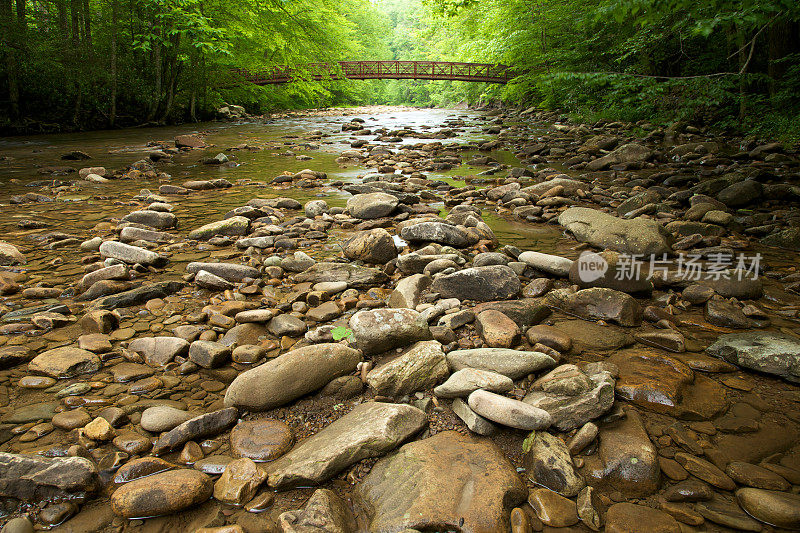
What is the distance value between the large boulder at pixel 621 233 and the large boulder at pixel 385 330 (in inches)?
98.3

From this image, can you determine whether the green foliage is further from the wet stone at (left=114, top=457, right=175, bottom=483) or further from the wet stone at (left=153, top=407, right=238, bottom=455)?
the wet stone at (left=114, top=457, right=175, bottom=483)

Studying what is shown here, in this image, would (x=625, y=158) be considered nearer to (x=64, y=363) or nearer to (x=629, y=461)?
(x=629, y=461)

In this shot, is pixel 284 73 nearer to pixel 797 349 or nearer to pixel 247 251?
pixel 247 251

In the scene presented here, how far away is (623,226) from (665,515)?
10.6ft

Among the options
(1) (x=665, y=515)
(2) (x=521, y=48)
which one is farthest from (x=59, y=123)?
(1) (x=665, y=515)

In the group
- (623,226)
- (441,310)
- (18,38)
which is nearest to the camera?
(441,310)

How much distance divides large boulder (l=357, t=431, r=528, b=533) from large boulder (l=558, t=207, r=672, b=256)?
115 inches

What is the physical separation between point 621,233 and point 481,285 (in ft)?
6.10

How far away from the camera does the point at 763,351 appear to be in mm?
2312

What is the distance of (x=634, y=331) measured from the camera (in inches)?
109

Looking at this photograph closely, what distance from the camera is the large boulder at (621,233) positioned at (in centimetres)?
394

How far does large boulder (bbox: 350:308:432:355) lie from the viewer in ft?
8.01

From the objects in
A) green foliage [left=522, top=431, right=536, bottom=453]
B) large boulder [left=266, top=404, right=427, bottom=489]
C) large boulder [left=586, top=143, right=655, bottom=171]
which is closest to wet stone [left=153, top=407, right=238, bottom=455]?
large boulder [left=266, top=404, right=427, bottom=489]

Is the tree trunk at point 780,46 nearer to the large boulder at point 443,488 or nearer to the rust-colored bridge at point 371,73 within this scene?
the rust-colored bridge at point 371,73
